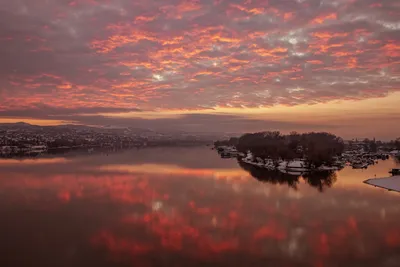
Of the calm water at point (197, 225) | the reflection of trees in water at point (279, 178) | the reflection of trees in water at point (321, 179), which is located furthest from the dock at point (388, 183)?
the reflection of trees in water at point (279, 178)

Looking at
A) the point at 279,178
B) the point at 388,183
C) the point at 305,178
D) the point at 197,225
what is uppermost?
the point at 388,183

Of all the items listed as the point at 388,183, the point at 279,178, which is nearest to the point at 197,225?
the point at 279,178

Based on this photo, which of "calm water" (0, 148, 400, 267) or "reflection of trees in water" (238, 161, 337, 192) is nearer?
"calm water" (0, 148, 400, 267)

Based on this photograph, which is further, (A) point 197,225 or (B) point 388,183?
(B) point 388,183

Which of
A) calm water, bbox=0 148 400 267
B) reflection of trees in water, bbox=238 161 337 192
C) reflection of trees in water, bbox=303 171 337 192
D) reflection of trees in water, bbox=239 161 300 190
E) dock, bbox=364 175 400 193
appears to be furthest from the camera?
reflection of trees in water, bbox=239 161 300 190

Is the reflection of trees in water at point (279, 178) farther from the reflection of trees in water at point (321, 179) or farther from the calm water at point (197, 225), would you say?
the calm water at point (197, 225)

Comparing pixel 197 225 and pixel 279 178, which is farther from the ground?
pixel 279 178

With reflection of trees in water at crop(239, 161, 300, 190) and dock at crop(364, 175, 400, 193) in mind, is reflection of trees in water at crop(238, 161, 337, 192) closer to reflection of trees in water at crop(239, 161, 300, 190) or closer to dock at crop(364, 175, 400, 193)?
reflection of trees in water at crop(239, 161, 300, 190)

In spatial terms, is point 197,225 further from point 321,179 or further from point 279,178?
point 321,179

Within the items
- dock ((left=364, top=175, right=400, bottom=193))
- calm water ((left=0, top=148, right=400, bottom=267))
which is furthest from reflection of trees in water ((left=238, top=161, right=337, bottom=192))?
dock ((left=364, top=175, right=400, bottom=193))
